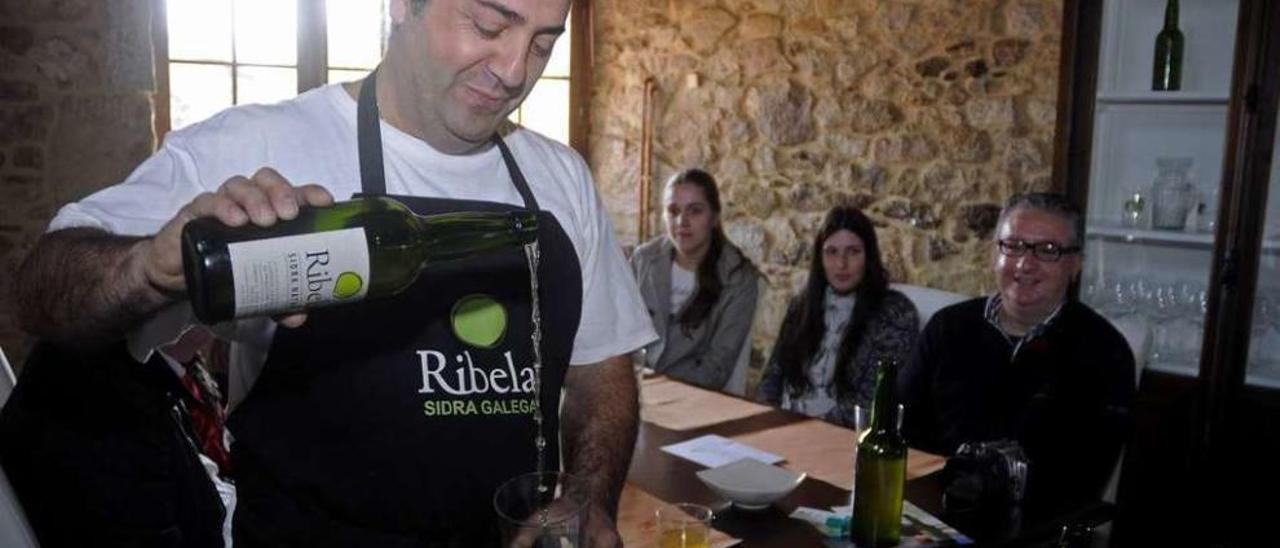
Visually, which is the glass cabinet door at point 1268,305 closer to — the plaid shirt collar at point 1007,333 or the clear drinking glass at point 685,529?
the plaid shirt collar at point 1007,333

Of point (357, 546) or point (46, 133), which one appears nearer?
point (357, 546)

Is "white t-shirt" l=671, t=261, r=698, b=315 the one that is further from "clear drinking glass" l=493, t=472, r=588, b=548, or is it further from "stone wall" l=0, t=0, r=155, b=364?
"clear drinking glass" l=493, t=472, r=588, b=548

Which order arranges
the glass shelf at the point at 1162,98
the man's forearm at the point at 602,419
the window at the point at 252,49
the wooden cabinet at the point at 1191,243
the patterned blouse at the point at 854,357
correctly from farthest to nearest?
1. the window at the point at 252,49
2. the glass shelf at the point at 1162,98
3. the wooden cabinet at the point at 1191,243
4. the patterned blouse at the point at 854,357
5. the man's forearm at the point at 602,419

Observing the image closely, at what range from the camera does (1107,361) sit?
2.22m

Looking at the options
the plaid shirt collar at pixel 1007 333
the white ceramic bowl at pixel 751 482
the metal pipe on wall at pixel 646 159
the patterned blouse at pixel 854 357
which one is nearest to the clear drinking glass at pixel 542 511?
the white ceramic bowl at pixel 751 482

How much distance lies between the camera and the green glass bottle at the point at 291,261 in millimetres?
779

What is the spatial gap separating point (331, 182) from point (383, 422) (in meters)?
0.29

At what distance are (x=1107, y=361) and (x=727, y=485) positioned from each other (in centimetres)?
108

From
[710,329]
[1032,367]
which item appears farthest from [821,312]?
[1032,367]

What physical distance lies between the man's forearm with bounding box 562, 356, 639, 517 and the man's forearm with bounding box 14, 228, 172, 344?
0.65 meters

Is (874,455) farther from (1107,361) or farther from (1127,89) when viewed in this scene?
(1127,89)

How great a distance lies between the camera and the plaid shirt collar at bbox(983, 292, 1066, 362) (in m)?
2.32

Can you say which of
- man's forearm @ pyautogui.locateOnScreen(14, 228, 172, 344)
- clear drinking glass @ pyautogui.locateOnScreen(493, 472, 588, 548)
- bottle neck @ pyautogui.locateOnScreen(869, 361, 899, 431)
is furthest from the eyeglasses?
man's forearm @ pyautogui.locateOnScreen(14, 228, 172, 344)

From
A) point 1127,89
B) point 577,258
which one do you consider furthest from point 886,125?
point 577,258
